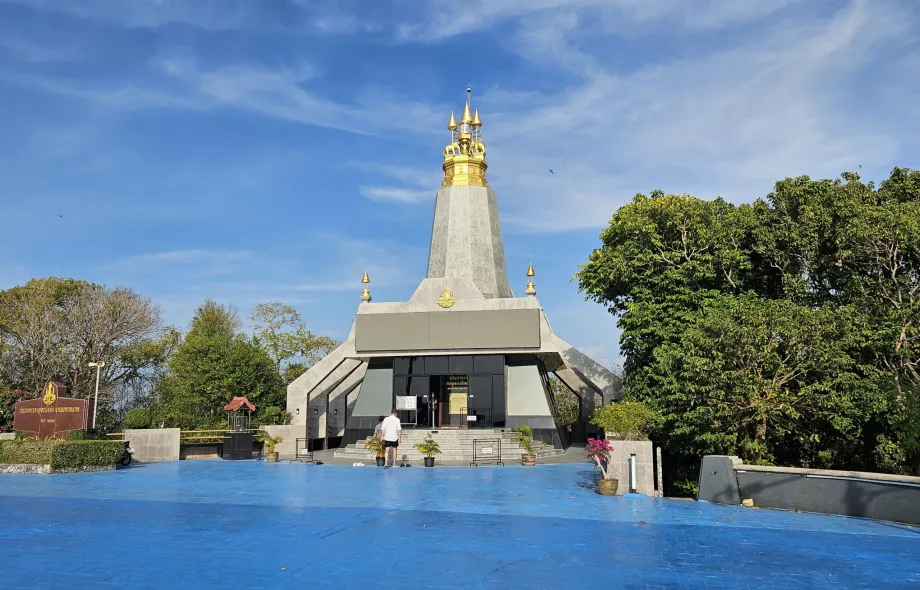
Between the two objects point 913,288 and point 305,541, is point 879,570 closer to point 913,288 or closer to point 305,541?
point 305,541

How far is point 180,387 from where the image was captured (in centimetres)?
3331

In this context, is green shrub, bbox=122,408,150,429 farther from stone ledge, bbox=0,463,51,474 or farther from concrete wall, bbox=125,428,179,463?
stone ledge, bbox=0,463,51,474

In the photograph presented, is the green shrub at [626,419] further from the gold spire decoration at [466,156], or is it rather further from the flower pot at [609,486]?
the gold spire decoration at [466,156]

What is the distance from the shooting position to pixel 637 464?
529 inches

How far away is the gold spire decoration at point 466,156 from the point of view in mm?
33531

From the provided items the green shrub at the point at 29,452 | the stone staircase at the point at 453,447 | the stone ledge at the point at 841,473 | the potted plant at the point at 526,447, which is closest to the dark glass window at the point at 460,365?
the stone staircase at the point at 453,447

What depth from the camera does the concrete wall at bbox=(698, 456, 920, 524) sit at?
10266 mm

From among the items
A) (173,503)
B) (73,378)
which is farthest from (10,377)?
(173,503)

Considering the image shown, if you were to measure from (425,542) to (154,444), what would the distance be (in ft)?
61.1

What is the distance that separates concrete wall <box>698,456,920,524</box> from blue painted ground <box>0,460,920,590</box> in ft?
1.13

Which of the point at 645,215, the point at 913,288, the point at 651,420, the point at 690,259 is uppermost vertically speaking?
the point at 645,215

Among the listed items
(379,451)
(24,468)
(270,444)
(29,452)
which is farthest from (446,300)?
(24,468)

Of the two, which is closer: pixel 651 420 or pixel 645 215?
pixel 651 420

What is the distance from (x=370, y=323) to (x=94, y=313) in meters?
15.8
